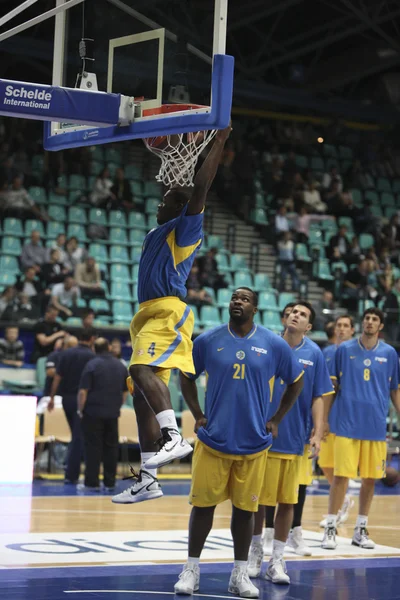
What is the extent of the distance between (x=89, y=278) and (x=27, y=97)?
463 inches

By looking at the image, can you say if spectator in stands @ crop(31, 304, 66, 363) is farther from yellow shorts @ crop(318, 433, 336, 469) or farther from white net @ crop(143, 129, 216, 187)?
white net @ crop(143, 129, 216, 187)

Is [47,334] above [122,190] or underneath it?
underneath

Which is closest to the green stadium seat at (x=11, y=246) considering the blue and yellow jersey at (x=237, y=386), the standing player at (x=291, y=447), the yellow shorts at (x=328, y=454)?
the yellow shorts at (x=328, y=454)

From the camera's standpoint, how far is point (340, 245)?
2303 cm

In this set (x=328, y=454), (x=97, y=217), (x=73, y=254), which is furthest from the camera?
(x=97, y=217)

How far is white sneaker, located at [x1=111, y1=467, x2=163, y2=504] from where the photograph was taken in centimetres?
647

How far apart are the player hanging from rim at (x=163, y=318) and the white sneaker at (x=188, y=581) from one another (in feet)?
4.51

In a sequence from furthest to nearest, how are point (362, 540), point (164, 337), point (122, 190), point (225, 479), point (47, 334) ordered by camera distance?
point (122, 190)
point (47, 334)
point (362, 540)
point (225, 479)
point (164, 337)

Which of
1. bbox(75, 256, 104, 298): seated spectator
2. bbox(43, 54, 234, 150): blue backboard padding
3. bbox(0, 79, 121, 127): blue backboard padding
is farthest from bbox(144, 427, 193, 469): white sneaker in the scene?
bbox(75, 256, 104, 298): seated spectator

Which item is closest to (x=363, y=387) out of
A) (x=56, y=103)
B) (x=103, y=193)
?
(x=56, y=103)

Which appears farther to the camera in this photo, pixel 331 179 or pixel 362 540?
pixel 331 179

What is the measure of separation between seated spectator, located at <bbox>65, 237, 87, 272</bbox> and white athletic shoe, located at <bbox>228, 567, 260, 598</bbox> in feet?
36.1

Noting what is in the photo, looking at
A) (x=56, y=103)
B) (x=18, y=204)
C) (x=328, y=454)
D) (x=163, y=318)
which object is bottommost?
(x=328, y=454)

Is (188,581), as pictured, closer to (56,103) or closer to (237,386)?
(237,386)
